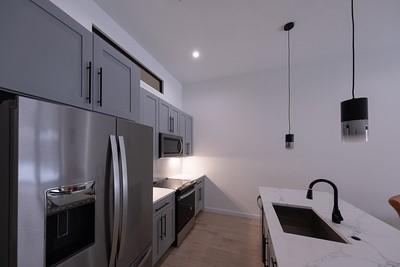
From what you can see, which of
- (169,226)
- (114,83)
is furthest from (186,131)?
(114,83)

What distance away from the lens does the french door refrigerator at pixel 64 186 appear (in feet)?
2.06

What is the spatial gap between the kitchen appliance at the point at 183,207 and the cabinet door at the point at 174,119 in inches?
36.0

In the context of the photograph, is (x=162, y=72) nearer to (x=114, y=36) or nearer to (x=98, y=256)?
(x=114, y=36)

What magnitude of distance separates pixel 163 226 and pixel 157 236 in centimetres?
13

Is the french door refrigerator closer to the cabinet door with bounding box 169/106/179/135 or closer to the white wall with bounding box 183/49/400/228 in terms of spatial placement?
the cabinet door with bounding box 169/106/179/135

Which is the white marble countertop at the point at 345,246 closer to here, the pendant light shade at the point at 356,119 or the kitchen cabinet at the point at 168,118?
the pendant light shade at the point at 356,119

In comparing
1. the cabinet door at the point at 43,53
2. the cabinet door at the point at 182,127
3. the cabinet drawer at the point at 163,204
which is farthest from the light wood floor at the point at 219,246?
the cabinet door at the point at 43,53

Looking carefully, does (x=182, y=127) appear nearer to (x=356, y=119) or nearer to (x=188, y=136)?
(x=188, y=136)

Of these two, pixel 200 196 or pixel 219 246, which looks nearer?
pixel 219 246

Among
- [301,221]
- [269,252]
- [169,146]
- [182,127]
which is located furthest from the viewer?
[182,127]

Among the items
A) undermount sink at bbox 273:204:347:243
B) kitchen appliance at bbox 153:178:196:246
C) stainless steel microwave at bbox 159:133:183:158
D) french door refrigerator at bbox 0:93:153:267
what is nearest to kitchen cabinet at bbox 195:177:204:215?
kitchen appliance at bbox 153:178:196:246

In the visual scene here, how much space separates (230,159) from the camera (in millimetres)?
3555

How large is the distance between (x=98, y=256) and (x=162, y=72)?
116 inches

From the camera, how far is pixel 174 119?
2.94 m
